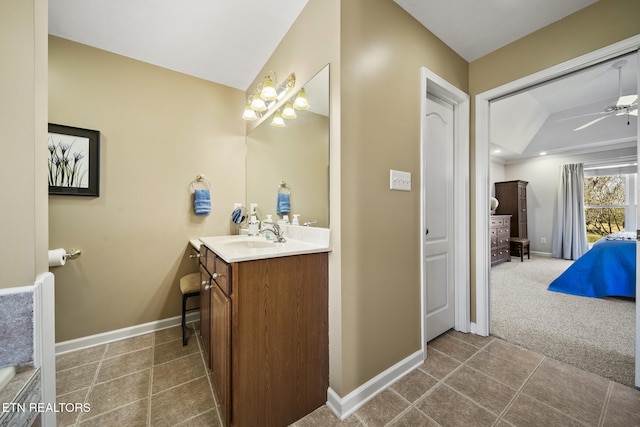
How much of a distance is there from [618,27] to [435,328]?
2344 mm

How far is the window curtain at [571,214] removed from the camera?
5031mm

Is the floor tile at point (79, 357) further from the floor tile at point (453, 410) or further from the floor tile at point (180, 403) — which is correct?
the floor tile at point (453, 410)

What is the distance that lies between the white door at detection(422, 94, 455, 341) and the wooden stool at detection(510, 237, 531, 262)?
438cm

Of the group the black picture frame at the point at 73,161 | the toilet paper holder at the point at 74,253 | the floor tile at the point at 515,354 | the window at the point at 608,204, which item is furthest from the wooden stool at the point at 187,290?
the window at the point at 608,204

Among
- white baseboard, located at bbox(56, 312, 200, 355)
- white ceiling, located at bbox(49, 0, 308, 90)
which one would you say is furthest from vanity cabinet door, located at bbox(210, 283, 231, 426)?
white ceiling, located at bbox(49, 0, 308, 90)

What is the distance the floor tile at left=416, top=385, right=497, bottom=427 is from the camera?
122 centimetres

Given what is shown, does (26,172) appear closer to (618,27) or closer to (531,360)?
(531,360)

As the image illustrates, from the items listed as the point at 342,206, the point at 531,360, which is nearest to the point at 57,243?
the point at 342,206

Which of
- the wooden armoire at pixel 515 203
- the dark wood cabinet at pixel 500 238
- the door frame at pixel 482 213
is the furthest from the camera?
the wooden armoire at pixel 515 203

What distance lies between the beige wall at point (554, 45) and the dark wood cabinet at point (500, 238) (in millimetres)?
3295

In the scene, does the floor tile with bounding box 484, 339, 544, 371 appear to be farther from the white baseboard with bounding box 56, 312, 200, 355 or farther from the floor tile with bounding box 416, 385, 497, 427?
the white baseboard with bounding box 56, 312, 200, 355

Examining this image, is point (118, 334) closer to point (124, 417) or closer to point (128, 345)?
point (128, 345)

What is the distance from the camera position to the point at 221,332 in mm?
→ 1237

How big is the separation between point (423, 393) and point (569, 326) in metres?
1.90
